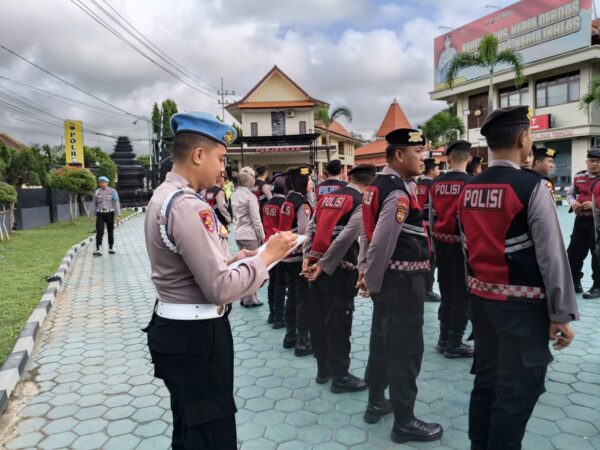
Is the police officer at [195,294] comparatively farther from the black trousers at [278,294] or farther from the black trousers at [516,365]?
the black trousers at [278,294]

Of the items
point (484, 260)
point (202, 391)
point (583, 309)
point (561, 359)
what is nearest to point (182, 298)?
point (202, 391)

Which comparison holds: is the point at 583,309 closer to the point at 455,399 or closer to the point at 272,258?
the point at 455,399

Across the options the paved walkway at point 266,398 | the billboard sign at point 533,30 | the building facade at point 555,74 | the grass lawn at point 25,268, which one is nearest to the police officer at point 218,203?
the paved walkway at point 266,398

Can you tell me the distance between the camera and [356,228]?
362 centimetres

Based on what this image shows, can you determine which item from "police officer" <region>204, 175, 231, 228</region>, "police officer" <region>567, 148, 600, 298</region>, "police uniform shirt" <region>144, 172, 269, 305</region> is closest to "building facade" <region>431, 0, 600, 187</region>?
"police officer" <region>567, 148, 600, 298</region>

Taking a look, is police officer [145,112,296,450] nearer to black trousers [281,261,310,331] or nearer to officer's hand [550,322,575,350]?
officer's hand [550,322,575,350]

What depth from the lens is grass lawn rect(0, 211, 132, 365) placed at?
5.50 m

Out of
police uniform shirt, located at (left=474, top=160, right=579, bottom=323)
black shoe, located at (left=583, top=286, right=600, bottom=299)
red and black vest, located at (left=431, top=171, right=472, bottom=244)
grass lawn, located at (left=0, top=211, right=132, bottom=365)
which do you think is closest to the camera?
police uniform shirt, located at (left=474, top=160, right=579, bottom=323)

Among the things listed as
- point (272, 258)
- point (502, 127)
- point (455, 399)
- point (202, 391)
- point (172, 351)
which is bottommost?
point (455, 399)

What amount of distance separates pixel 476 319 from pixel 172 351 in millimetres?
1732

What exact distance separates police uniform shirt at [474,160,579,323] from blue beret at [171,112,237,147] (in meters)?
1.57

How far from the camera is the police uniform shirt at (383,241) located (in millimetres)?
2936

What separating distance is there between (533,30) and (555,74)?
3251mm

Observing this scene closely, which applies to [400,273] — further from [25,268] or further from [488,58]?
[488,58]
